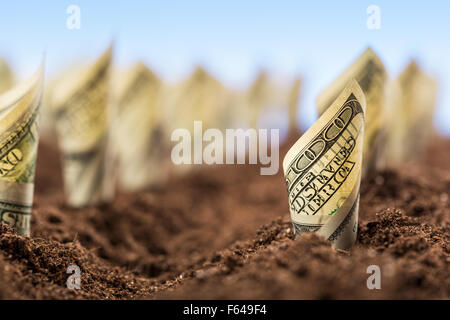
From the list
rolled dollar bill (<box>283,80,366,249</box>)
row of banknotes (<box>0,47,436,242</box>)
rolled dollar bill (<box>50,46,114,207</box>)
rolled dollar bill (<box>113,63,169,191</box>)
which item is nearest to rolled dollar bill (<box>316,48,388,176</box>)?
row of banknotes (<box>0,47,436,242</box>)

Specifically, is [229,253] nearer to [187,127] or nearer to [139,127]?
[139,127]

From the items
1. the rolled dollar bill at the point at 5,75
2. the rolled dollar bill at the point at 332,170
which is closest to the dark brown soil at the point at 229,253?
the rolled dollar bill at the point at 332,170

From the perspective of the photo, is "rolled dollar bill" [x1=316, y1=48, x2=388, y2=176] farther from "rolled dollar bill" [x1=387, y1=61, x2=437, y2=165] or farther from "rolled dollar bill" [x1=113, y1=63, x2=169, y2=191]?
"rolled dollar bill" [x1=113, y1=63, x2=169, y2=191]

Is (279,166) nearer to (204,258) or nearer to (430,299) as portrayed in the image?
(204,258)

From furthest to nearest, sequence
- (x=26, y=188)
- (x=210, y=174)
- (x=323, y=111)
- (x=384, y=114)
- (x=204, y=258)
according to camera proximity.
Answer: (x=210, y=174)
(x=384, y=114)
(x=204, y=258)
(x=26, y=188)
(x=323, y=111)

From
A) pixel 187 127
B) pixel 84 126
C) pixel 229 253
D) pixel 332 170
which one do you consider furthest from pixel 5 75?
pixel 332 170

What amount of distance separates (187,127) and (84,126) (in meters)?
2.36

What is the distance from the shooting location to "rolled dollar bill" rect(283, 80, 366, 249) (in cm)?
177

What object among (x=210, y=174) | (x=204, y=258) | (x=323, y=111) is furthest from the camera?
(x=210, y=174)

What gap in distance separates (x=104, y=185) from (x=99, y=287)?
6.47 feet

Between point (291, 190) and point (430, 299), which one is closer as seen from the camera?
point (430, 299)

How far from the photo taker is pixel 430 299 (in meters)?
1.31
